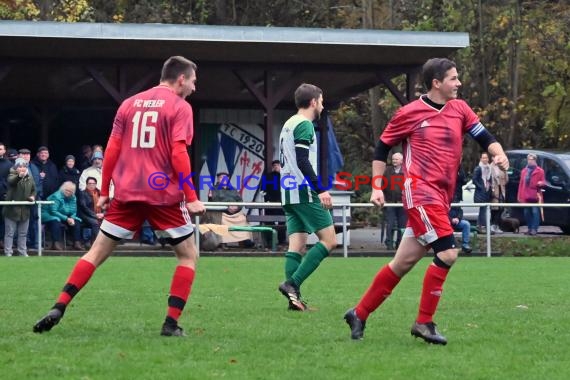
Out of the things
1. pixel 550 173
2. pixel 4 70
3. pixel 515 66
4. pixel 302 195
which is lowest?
pixel 302 195

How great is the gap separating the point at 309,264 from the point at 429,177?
2.93 m

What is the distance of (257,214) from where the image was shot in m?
22.9

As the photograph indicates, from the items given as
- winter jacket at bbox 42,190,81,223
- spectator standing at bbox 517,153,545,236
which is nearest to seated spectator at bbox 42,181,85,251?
winter jacket at bbox 42,190,81,223

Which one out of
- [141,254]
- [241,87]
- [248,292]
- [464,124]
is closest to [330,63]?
Answer: [241,87]

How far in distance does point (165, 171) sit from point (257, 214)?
14264 mm

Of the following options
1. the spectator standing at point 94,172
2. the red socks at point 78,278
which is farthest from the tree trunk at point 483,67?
the red socks at point 78,278

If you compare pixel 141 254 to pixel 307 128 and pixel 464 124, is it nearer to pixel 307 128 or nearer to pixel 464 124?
pixel 307 128

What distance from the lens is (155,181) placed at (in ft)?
28.5

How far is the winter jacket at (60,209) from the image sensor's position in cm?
2117

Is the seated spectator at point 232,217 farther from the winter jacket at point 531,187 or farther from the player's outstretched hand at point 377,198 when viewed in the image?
the player's outstretched hand at point 377,198

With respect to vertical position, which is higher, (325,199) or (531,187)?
(531,187)

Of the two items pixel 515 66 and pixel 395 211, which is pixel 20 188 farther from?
pixel 515 66

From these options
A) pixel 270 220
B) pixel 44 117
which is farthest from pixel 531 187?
pixel 44 117

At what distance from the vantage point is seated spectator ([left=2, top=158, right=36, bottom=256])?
20375mm
